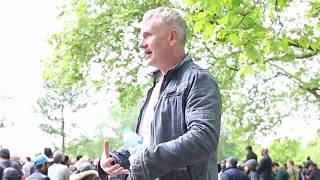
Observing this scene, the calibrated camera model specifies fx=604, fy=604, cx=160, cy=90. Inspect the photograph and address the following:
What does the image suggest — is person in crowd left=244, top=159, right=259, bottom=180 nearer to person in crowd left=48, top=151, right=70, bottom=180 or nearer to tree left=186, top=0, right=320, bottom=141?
tree left=186, top=0, right=320, bottom=141

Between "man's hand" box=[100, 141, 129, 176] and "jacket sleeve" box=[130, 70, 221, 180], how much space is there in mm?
144

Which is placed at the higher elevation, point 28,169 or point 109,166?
point 109,166

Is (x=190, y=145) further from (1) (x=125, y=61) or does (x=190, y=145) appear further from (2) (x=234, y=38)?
(1) (x=125, y=61)

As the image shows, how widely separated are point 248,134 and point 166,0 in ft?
44.4

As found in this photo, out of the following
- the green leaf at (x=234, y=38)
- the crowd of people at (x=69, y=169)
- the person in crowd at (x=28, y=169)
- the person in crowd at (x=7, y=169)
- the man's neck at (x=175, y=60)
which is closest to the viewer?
the man's neck at (x=175, y=60)

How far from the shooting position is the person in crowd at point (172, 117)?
2232 mm

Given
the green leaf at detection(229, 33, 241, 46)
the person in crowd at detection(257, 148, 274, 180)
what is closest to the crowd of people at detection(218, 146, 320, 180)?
the person in crowd at detection(257, 148, 274, 180)

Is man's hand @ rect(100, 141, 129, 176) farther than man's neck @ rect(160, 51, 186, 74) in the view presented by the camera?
No

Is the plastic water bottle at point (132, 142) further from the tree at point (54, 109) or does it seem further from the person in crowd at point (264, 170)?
the tree at point (54, 109)

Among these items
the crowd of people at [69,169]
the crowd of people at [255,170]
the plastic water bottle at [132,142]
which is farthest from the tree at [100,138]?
the plastic water bottle at [132,142]

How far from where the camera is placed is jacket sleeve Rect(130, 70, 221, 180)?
2213 millimetres

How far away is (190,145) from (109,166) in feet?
1.44

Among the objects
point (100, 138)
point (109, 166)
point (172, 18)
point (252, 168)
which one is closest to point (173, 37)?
point (172, 18)

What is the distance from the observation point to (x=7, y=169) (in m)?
8.68
